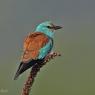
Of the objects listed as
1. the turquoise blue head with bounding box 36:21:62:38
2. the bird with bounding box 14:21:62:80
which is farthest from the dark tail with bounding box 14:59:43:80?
the turquoise blue head with bounding box 36:21:62:38

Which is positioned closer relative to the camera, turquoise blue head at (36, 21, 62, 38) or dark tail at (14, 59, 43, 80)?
dark tail at (14, 59, 43, 80)

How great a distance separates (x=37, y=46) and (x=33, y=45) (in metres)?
0.02

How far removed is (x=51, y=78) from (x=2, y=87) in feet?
1.01

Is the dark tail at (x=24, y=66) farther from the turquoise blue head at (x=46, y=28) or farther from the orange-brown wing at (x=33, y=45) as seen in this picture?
the turquoise blue head at (x=46, y=28)

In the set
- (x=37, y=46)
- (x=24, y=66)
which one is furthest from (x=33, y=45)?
(x=24, y=66)

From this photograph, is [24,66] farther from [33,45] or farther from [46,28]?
[46,28]

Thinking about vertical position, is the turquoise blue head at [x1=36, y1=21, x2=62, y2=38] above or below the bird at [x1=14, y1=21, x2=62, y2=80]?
above

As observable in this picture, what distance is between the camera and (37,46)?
1.13 metres

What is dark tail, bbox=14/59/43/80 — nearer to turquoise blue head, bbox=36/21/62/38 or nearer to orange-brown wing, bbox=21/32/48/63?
orange-brown wing, bbox=21/32/48/63

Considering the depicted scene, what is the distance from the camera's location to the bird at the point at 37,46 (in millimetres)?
1029

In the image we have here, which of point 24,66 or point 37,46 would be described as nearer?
point 24,66

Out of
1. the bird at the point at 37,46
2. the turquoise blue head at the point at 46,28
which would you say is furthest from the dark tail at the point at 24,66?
the turquoise blue head at the point at 46,28

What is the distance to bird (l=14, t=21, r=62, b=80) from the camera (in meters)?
1.03

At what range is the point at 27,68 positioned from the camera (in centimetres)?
100
